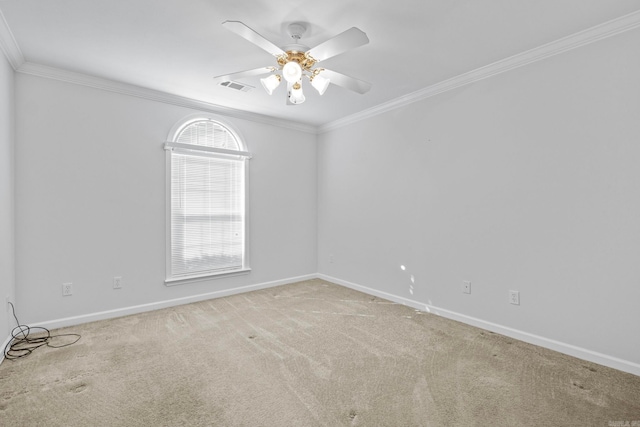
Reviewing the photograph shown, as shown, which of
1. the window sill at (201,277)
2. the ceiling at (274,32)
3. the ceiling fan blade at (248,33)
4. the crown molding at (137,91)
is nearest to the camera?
the ceiling fan blade at (248,33)

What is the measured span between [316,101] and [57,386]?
144 inches

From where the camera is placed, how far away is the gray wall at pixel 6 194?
254 centimetres

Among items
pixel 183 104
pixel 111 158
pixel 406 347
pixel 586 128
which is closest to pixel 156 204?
pixel 111 158

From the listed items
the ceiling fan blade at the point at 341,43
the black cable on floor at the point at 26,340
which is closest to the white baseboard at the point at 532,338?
the ceiling fan blade at the point at 341,43

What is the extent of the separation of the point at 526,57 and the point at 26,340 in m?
5.23

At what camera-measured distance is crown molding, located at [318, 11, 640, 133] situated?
2287mm

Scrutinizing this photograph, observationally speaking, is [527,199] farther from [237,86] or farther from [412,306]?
[237,86]

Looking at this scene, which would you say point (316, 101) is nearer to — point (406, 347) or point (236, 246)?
point (236, 246)

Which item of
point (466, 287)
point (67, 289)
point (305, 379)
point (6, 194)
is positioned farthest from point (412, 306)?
point (6, 194)

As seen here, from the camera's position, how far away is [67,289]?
10.4ft

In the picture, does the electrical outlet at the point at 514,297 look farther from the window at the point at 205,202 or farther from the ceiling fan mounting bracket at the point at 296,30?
the window at the point at 205,202

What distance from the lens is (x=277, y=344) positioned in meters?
2.79

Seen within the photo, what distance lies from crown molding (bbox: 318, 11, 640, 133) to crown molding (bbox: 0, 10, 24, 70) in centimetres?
363

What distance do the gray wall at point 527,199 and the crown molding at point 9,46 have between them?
12.2ft
